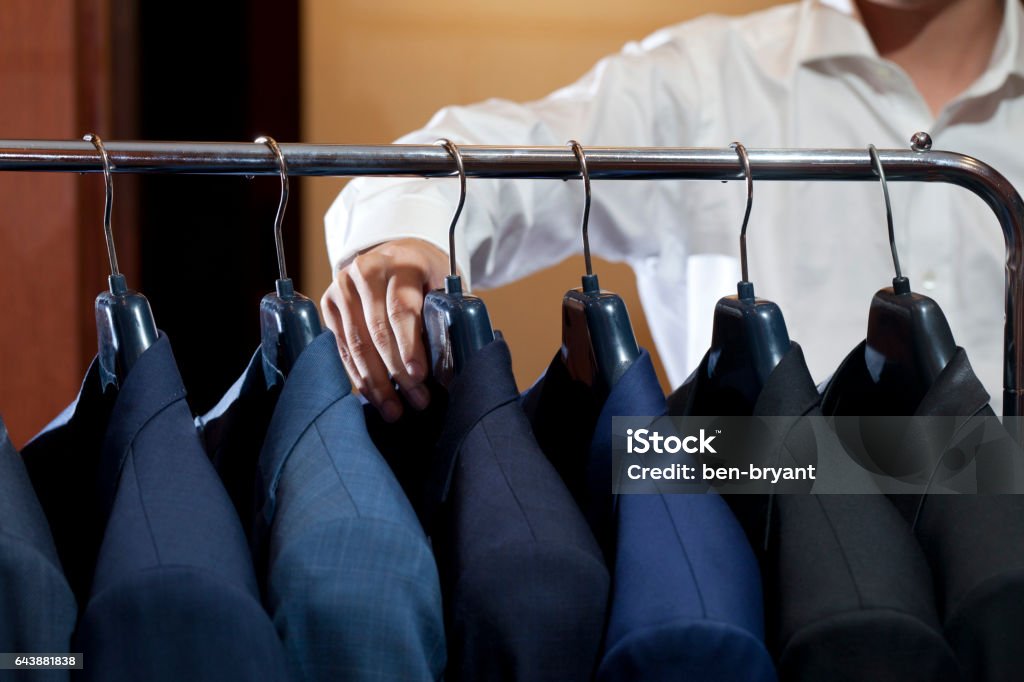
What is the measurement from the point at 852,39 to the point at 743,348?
736mm

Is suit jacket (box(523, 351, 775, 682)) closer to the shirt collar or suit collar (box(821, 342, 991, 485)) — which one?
suit collar (box(821, 342, 991, 485))

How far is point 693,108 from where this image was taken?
4.06 ft

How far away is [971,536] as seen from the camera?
0.47m

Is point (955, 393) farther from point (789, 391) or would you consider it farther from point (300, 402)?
point (300, 402)

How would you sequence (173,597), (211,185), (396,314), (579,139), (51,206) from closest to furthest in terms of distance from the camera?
(173,597) → (396,314) → (579,139) → (51,206) → (211,185)

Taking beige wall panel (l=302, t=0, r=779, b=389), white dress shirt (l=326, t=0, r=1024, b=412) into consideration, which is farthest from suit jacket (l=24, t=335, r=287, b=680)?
beige wall panel (l=302, t=0, r=779, b=389)

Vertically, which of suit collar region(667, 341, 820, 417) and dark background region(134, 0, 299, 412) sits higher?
dark background region(134, 0, 299, 412)

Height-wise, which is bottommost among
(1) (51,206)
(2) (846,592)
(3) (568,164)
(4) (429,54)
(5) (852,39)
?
(2) (846,592)

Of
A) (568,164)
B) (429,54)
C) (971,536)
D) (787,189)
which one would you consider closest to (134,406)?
(568,164)

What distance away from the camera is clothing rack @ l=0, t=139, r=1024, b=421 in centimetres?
55

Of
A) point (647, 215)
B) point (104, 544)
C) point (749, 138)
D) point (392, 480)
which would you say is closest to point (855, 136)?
point (749, 138)

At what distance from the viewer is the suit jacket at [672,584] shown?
0.45m

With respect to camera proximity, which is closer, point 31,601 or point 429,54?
point 31,601

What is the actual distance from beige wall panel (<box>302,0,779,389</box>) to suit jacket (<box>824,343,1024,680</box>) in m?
1.31
